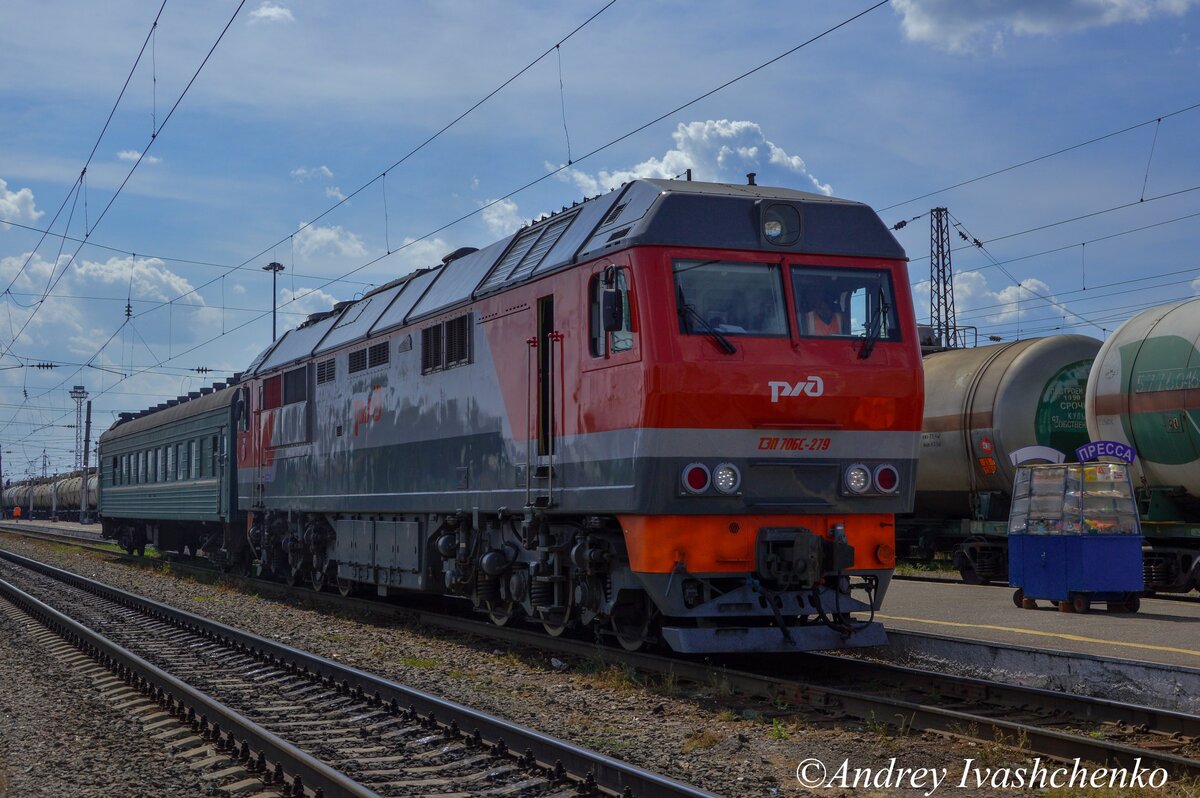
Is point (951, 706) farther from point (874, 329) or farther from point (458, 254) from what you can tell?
point (458, 254)

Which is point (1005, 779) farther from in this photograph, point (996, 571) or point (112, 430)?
point (112, 430)

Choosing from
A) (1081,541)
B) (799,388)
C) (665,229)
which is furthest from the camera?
(1081,541)

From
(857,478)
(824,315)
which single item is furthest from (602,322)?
(857,478)

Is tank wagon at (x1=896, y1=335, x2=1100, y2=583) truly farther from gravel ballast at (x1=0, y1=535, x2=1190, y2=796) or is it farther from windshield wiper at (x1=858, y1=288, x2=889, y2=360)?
gravel ballast at (x1=0, y1=535, x2=1190, y2=796)

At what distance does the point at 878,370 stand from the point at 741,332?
1343 millimetres

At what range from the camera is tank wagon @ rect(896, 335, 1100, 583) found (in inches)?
832

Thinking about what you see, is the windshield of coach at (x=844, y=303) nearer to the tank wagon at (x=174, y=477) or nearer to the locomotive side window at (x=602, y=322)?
the locomotive side window at (x=602, y=322)

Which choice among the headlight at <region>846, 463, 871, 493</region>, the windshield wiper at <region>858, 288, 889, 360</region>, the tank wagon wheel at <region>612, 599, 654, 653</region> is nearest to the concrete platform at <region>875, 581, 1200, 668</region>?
the headlight at <region>846, 463, 871, 493</region>

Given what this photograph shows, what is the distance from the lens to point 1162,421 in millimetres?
17688

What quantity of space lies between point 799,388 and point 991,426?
1201 centimetres

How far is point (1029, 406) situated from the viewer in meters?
21.1

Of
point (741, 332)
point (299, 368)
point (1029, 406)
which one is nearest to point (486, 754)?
point (741, 332)

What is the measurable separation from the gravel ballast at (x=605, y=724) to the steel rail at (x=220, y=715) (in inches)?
19.3

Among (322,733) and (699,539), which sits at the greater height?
(699,539)
